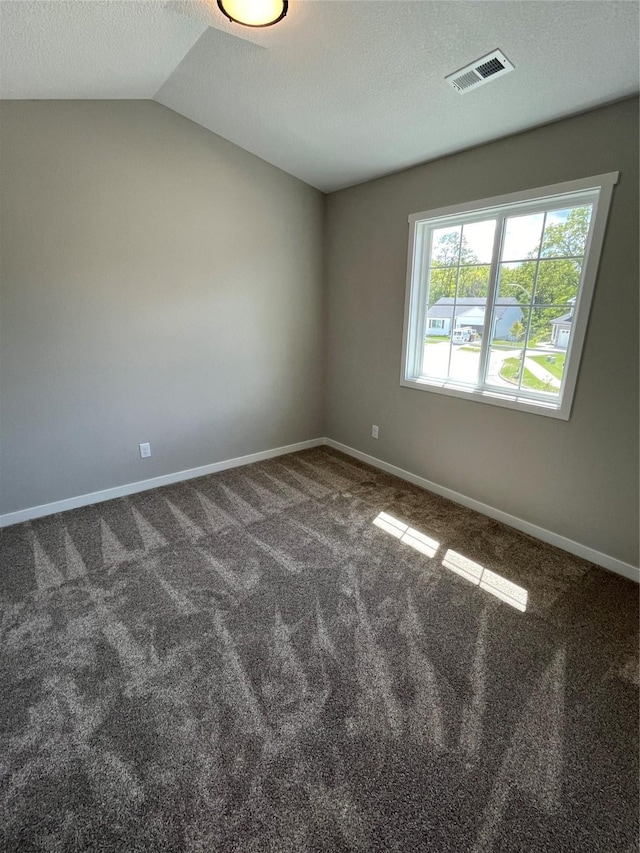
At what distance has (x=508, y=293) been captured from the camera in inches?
101

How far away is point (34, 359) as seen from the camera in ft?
8.55

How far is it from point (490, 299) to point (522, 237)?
40 centimetres

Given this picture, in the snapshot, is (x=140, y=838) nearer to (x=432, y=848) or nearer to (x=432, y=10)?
(x=432, y=848)

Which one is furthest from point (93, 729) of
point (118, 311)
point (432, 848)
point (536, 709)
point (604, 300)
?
point (604, 300)

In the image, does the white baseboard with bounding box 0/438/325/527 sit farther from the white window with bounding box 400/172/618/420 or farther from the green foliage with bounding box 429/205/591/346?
the green foliage with bounding box 429/205/591/346

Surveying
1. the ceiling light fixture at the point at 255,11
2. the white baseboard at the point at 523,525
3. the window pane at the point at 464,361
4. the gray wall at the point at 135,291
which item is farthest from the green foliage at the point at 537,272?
the ceiling light fixture at the point at 255,11

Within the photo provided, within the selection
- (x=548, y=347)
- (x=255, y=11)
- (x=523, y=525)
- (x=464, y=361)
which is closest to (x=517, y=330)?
(x=548, y=347)

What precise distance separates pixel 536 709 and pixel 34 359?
3384 millimetres

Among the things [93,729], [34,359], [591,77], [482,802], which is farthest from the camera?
[34,359]

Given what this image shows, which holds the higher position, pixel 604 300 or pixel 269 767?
pixel 604 300

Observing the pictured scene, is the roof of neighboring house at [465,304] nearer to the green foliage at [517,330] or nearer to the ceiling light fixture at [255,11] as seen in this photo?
the green foliage at [517,330]

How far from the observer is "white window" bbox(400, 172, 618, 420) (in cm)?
221

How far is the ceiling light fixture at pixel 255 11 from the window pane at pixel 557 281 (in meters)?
1.88

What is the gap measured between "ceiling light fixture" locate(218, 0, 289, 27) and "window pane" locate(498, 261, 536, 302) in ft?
5.95
